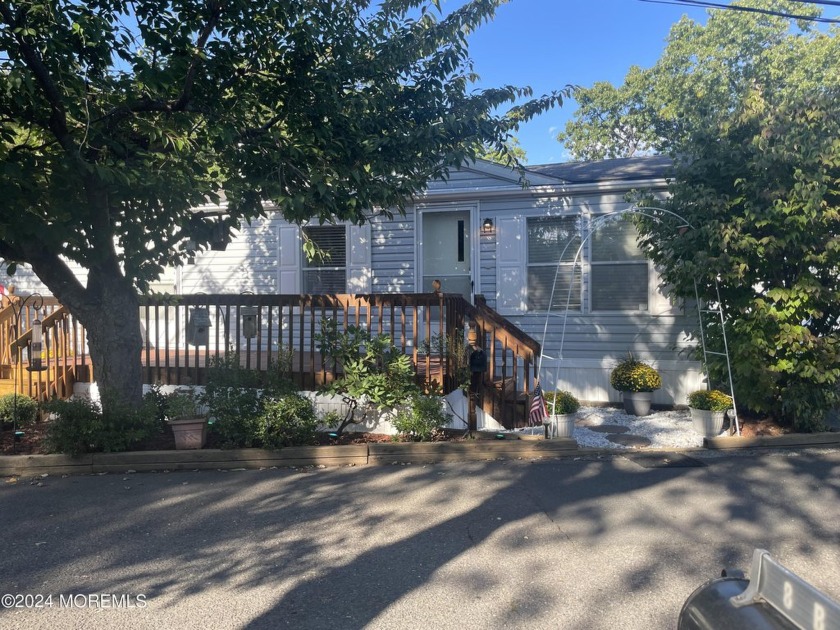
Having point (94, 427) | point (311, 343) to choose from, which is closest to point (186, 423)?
point (94, 427)

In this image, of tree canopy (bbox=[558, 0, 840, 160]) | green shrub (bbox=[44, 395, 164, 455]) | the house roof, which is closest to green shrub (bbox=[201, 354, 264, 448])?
green shrub (bbox=[44, 395, 164, 455])

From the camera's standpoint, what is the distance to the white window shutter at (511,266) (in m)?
10.1

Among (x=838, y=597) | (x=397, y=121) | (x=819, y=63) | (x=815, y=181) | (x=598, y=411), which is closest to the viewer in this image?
(x=838, y=597)

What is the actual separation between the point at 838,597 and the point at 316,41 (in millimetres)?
6632

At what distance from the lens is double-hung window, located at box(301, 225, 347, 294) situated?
1098 cm

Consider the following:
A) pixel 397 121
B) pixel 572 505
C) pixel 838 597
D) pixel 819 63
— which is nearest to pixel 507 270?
pixel 397 121

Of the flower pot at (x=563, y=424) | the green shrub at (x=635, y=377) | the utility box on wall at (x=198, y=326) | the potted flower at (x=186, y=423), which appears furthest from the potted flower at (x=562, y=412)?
the utility box on wall at (x=198, y=326)

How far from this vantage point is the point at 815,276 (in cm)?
734

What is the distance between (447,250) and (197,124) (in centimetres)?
508

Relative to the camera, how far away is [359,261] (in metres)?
10.8

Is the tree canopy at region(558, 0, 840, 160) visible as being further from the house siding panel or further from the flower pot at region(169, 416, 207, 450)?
the flower pot at region(169, 416, 207, 450)

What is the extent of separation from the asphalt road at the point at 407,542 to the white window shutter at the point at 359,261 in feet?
15.8

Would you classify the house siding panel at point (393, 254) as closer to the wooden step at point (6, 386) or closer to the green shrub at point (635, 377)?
the green shrub at point (635, 377)

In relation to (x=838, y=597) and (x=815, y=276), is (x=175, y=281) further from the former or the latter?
(x=838, y=597)
